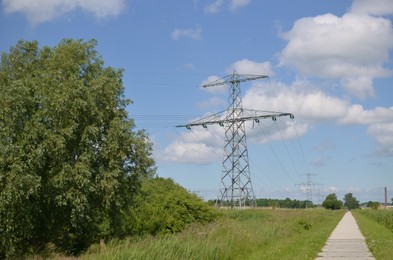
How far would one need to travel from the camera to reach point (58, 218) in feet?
82.3

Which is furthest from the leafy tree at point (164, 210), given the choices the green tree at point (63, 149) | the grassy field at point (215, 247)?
the grassy field at point (215, 247)

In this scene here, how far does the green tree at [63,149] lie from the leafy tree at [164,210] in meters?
3.50

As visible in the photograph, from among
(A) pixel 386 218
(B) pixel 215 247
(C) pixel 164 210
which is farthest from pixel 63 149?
(A) pixel 386 218

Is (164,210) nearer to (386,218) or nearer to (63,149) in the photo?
(63,149)

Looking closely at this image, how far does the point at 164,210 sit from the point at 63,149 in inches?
461

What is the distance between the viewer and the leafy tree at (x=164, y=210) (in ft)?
104

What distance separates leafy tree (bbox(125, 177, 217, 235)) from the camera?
31.7 metres

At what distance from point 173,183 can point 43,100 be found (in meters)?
16.4

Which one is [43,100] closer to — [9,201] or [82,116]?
[82,116]

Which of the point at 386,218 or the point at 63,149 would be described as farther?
the point at 386,218

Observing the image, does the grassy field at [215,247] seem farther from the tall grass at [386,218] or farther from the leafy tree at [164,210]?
the tall grass at [386,218]

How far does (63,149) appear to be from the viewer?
23.0 m

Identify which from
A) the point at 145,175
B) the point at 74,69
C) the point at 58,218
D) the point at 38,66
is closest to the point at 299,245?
the point at 145,175

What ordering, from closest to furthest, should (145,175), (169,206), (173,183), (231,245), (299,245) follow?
1. (231,245)
2. (299,245)
3. (145,175)
4. (169,206)
5. (173,183)
